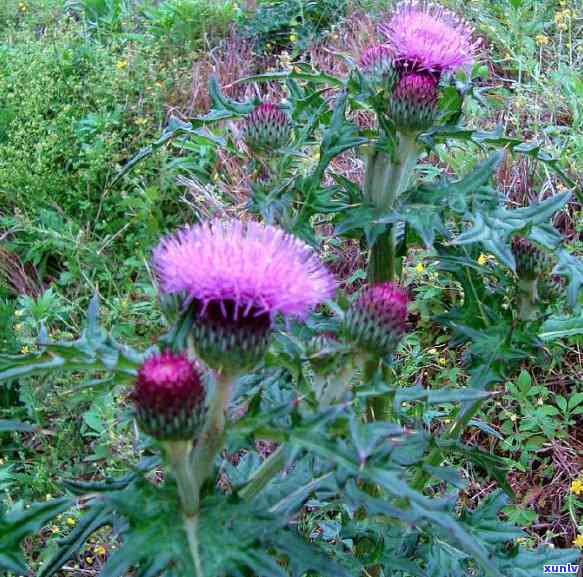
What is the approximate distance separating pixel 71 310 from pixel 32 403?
1.95ft

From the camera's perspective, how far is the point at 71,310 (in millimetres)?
4000

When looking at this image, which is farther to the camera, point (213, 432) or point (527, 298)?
point (527, 298)

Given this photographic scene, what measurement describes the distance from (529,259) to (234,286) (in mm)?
1003

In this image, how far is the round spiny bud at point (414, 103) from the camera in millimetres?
2150

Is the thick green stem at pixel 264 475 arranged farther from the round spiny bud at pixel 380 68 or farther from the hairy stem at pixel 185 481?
the round spiny bud at pixel 380 68

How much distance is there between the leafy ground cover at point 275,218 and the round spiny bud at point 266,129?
0.16ft

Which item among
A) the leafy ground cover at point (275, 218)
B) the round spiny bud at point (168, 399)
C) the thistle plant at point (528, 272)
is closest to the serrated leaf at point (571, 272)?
the leafy ground cover at point (275, 218)

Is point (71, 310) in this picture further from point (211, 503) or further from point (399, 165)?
point (211, 503)

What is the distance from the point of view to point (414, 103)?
7.07 feet

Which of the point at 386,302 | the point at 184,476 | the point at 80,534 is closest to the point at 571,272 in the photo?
the point at 386,302

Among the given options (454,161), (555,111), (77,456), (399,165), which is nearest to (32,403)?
(77,456)

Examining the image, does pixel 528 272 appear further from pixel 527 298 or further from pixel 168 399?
pixel 168 399

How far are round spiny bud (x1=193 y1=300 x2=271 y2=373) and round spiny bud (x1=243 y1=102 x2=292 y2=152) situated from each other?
3.12 ft

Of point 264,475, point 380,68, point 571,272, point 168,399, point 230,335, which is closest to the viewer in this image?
point 168,399
